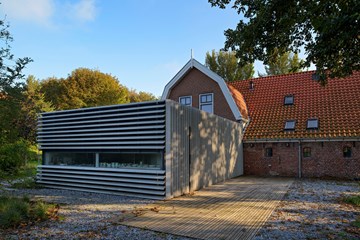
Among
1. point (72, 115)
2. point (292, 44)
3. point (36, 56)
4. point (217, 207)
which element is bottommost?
point (217, 207)

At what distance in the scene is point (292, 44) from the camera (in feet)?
28.5

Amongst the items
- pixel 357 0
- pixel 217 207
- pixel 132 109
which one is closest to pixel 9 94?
pixel 132 109

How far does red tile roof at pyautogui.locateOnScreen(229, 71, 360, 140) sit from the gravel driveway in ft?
18.3

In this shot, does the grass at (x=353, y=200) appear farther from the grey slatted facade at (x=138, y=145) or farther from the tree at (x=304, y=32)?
the grey slatted facade at (x=138, y=145)

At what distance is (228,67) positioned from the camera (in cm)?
3428

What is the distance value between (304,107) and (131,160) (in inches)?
435

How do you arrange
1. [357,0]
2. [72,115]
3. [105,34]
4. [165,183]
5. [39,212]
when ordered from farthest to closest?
[105,34] → [72,115] → [165,183] → [39,212] → [357,0]

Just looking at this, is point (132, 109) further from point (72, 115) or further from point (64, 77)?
point (64, 77)

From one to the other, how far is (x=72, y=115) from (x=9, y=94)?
4142 mm

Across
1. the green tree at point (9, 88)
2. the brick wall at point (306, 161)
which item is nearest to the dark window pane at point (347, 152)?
the brick wall at point (306, 161)

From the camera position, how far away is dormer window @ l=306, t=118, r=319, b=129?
14539 millimetres

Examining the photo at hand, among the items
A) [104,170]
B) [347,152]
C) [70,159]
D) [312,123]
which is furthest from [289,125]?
[70,159]

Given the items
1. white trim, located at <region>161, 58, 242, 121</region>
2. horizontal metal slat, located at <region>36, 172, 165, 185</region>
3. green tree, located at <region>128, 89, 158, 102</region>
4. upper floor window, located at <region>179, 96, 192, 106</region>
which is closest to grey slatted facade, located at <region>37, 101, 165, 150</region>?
horizontal metal slat, located at <region>36, 172, 165, 185</region>

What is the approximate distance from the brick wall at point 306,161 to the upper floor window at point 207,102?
10.1ft
